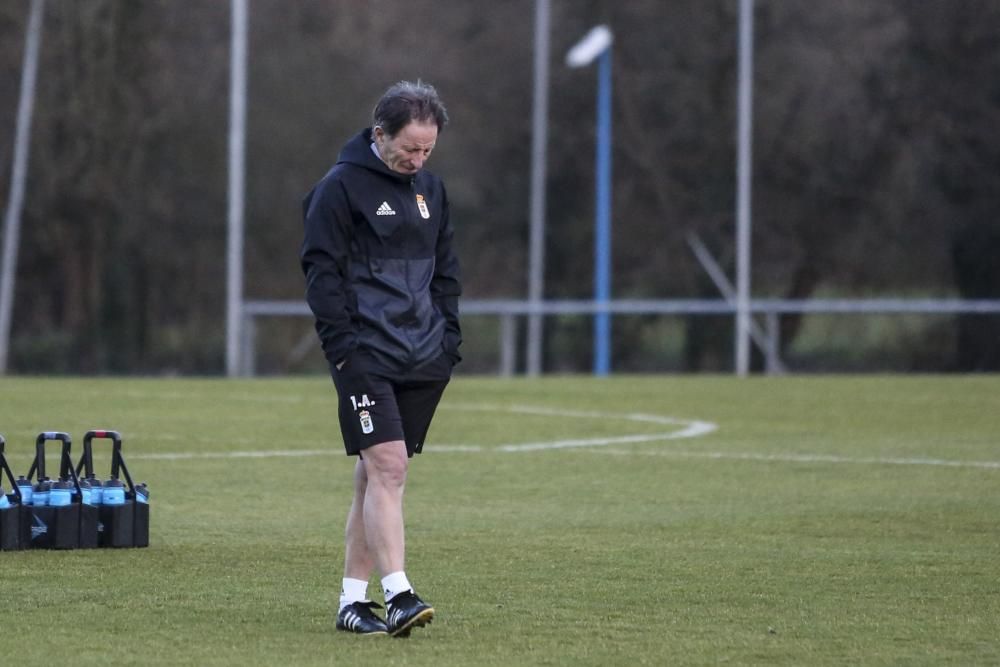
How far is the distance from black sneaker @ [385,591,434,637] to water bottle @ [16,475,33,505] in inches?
104

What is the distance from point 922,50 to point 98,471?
29.2 meters

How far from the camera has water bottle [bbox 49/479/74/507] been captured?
9.17 metres

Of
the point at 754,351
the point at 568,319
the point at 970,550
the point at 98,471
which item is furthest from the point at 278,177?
the point at 970,550

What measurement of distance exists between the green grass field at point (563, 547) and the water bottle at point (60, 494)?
24 cm

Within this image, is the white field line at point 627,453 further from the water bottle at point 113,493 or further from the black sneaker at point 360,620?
the black sneaker at point 360,620

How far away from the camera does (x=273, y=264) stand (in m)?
41.9

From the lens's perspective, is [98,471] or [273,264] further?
[273,264]

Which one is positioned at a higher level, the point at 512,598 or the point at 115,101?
the point at 115,101

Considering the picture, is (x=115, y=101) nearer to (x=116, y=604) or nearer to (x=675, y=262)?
(x=675, y=262)

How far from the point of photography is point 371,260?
720 cm

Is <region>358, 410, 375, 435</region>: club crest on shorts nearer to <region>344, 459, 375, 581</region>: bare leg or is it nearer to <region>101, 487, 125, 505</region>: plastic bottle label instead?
<region>344, 459, 375, 581</region>: bare leg

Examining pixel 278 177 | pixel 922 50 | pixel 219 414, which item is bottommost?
pixel 219 414

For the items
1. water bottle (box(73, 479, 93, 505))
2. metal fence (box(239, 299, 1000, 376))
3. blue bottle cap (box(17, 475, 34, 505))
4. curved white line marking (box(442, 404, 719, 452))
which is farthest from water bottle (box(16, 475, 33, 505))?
metal fence (box(239, 299, 1000, 376))

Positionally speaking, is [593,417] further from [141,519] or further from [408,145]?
[408,145]
